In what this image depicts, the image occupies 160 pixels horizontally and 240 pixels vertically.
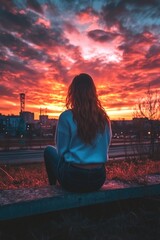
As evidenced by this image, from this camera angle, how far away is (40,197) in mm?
3244

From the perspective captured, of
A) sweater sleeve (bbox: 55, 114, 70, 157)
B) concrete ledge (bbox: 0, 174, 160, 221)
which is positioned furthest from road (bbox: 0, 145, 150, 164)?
sweater sleeve (bbox: 55, 114, 70, 157)

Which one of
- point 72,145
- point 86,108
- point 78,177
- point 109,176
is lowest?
point 109,176

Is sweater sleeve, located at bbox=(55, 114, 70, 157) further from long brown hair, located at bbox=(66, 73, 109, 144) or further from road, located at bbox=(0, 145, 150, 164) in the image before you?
road, located at bbox=(0, 145, 150, 164)

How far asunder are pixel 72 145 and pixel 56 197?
0.63 metres

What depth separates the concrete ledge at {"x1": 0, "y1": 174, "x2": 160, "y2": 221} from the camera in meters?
2.95

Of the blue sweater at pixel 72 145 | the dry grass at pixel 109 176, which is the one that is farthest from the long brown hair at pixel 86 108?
the dry grass at pixel 109 176

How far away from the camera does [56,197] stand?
3.17 m

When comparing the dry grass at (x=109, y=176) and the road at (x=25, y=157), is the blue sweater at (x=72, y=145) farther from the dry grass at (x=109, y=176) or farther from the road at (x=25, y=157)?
the road at (x=25, y=157)

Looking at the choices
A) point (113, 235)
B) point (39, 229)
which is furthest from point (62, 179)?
point (113, 235)

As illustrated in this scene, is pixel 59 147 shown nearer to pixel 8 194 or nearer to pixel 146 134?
pixel 8 194

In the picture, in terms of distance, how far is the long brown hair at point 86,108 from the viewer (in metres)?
3.50

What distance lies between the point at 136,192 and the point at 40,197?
1203 millimetres

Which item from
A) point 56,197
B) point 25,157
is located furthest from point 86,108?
point 25,157

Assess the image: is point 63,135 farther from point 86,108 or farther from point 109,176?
point 109,176
